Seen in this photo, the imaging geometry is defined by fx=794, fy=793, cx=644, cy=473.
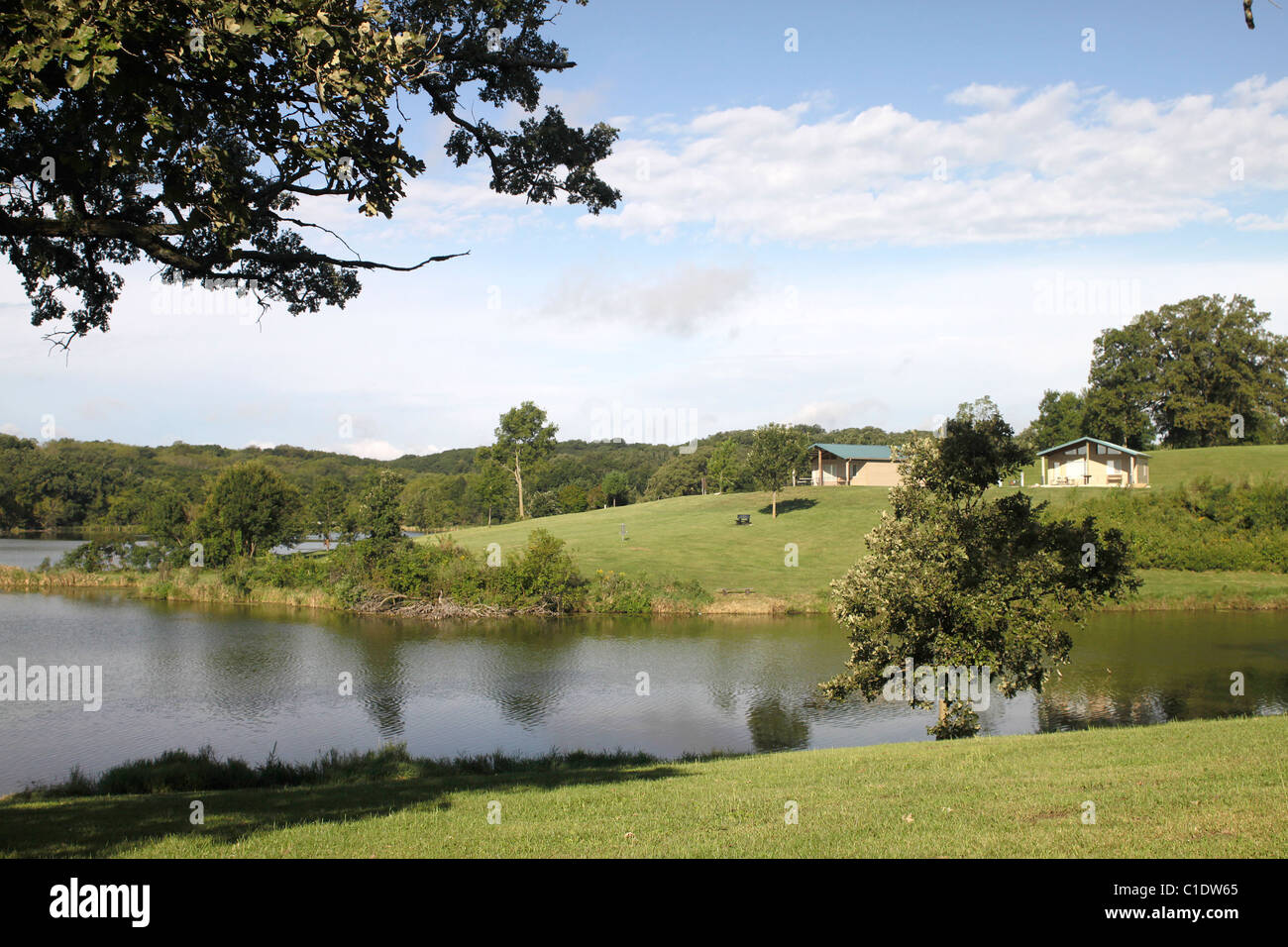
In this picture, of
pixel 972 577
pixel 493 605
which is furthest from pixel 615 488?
pixel 972 577

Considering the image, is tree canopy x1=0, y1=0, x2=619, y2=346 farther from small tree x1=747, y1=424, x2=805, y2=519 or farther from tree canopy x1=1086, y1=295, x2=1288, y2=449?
tree canopy x1=1086, y1=295, x2=1288, y2=449

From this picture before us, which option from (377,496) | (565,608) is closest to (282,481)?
(377,496)

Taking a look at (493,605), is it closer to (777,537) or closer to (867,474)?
(777,537)

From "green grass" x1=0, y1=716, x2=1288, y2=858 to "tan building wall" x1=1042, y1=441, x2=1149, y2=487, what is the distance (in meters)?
61.7

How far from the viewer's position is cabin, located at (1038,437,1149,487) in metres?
67.9

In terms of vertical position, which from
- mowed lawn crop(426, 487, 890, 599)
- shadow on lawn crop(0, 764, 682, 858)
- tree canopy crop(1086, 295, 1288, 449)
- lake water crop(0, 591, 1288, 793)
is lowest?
lake water crop(0, 591, 1288, 793)

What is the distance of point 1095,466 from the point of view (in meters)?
69.9

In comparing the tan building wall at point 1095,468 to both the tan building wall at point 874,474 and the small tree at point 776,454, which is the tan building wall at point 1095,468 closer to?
the tan building wall at point 874,474

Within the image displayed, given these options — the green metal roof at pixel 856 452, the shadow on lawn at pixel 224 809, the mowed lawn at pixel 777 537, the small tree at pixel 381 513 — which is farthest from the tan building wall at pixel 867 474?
the shadow on lawn at pixel 224 809

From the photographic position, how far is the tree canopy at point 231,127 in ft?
20.9

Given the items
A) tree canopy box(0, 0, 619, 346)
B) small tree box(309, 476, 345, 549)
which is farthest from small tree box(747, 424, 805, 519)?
tree canopy box(0, 0, 619, 346)

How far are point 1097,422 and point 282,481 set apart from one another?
263ft
